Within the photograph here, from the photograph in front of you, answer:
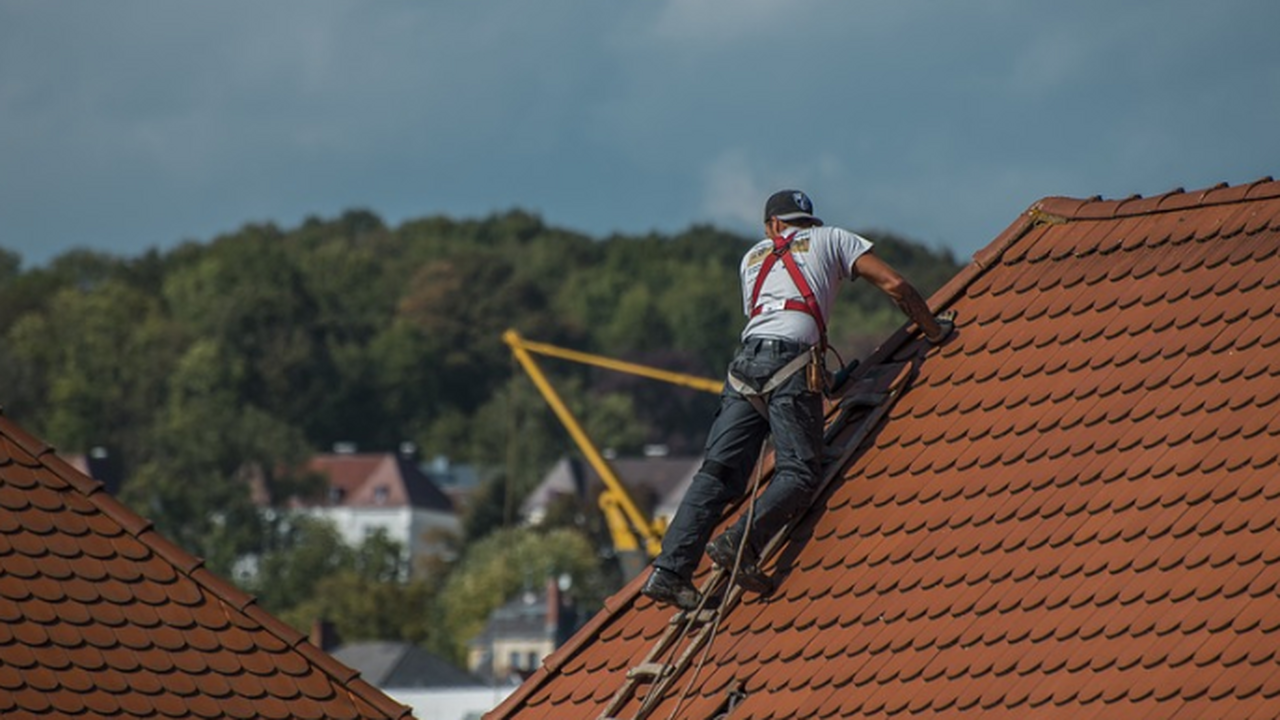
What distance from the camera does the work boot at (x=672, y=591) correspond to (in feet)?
39.7

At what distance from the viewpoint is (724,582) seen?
12094 mm

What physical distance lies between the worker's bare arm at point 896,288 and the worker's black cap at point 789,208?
1.33ft

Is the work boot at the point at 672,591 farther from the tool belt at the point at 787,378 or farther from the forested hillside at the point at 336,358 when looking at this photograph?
the forested hillside at the point at 336,358

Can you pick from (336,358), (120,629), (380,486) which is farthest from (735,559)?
(336,358)

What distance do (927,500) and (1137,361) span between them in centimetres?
113

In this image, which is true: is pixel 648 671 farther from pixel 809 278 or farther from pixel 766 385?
pixel 809 278

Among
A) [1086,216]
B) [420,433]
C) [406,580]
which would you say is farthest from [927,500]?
[420,433]

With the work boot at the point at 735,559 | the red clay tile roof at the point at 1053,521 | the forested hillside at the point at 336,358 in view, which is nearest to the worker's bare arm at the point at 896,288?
the red clay tile roof at the point at 1053,521

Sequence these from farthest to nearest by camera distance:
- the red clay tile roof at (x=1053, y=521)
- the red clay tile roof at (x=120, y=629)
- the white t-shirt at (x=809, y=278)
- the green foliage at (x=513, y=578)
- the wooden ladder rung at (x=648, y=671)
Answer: the green foliage at (x=513, y=578)
the white t-shirt at (x=809, y=278)
the wooden ladder rung at (x=648, y=671)
the red clay tile roof at (x=120, y=629)
the red clay tile roof at (x=1053, y=521)

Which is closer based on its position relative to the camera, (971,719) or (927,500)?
(971,719)

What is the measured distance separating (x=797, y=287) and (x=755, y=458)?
862mm

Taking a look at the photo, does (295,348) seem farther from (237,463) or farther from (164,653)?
(164,653)

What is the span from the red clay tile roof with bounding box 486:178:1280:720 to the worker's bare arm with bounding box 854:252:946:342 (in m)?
0.21

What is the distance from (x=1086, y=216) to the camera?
12625 millimetres
